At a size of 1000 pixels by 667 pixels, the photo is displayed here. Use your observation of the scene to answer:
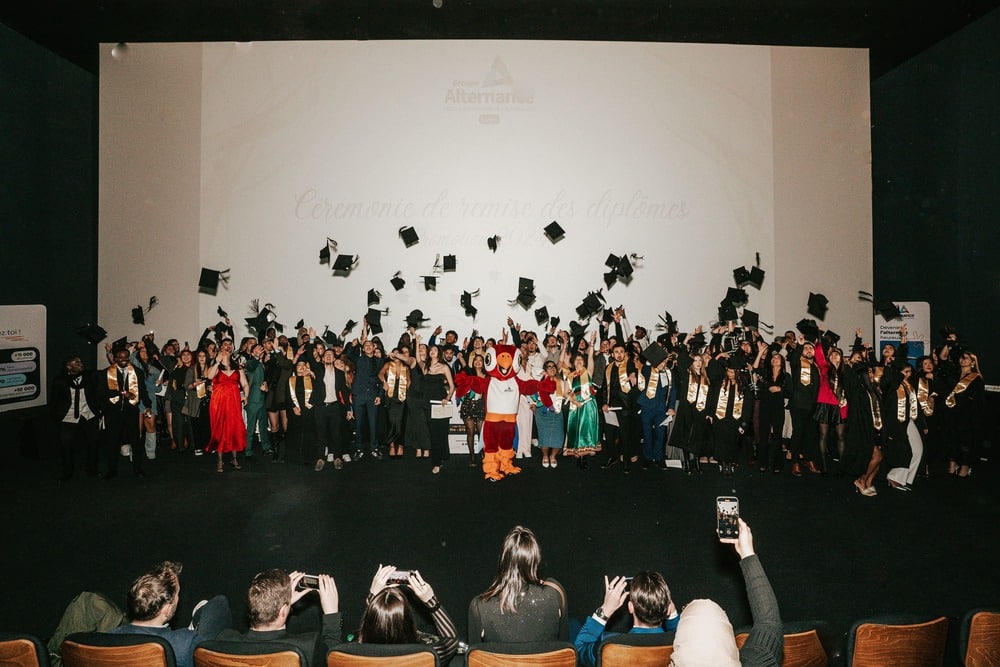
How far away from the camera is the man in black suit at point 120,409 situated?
5.90m

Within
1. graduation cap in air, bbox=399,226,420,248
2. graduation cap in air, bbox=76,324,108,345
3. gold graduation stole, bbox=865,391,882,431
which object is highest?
graduation cap in air, bbox=399,226,420,248

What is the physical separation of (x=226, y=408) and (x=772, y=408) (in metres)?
5.61

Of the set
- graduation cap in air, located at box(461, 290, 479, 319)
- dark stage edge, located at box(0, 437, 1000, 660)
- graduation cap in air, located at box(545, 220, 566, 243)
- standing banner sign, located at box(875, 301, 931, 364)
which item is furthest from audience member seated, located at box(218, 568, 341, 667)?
standing banner sign, located at box(875, 301, 931, 364)

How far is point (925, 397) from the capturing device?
6027mm

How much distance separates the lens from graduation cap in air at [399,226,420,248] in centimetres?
817

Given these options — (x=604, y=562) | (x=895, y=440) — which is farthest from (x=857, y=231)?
(x=604, y=562)

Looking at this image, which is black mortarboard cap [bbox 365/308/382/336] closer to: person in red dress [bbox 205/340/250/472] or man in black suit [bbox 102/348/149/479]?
person in red dress [bbox 205/340/250/472]

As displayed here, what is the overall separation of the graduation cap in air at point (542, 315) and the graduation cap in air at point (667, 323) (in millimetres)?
1547

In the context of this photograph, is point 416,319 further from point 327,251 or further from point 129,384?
point 129,384

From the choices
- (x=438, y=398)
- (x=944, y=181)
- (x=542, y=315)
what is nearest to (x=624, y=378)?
(x=438, y=398)

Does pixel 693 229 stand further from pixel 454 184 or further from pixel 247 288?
pixel 247 288

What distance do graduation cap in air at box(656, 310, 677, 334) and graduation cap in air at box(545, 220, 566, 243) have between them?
5.82 ft

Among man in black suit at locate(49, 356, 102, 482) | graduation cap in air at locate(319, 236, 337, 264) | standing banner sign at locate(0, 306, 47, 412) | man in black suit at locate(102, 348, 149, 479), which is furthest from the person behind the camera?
graduation cap in air at locate(319, 236, 337, 264)

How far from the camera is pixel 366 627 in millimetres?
1890
